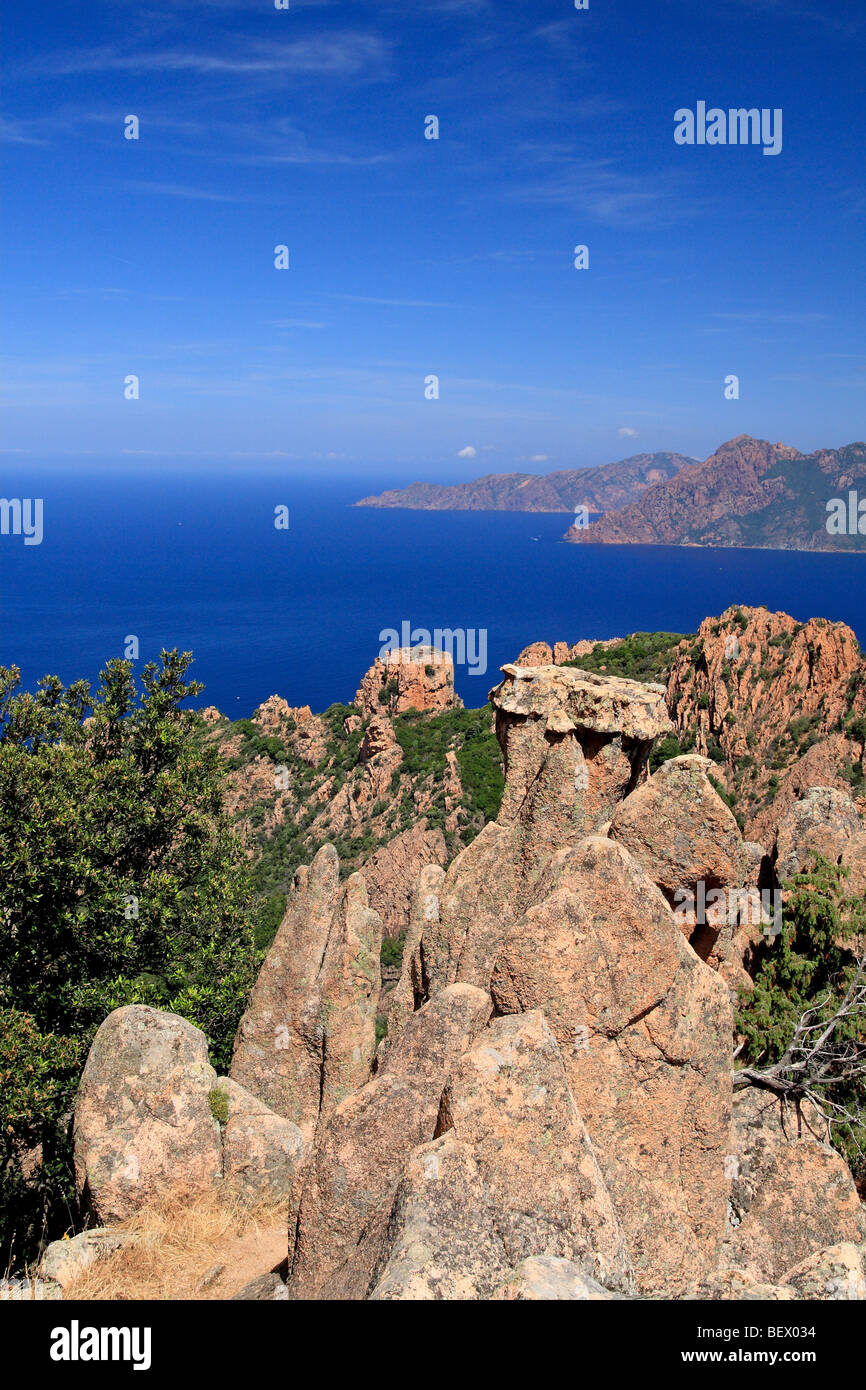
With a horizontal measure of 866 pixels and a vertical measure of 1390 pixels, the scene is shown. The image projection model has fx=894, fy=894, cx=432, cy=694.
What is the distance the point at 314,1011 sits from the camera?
1473cm

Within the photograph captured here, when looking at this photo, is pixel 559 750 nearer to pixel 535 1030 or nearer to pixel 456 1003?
pixel 456 1003

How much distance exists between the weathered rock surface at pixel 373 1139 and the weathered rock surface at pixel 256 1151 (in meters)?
2.39

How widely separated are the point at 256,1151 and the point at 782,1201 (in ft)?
21.9

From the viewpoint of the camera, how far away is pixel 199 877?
1930cm

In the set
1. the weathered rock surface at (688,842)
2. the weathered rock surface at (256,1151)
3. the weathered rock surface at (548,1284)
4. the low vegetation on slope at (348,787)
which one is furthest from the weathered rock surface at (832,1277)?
the low vegetation on slope at (348,787)

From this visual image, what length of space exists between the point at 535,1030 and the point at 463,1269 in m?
1.98

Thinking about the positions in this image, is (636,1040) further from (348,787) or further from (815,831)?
(348,787)

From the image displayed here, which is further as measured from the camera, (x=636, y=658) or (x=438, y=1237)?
(x=636, y=658)

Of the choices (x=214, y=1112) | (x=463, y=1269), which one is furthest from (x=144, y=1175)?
(x=463, y=1269)

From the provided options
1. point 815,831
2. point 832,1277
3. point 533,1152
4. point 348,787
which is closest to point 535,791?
point 815,831

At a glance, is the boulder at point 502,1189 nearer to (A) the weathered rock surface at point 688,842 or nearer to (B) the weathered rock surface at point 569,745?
(A) the weathered rock surface at point 688,842

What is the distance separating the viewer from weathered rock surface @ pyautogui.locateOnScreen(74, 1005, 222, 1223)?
1127cm

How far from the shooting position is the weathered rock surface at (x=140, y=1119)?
1127cm
